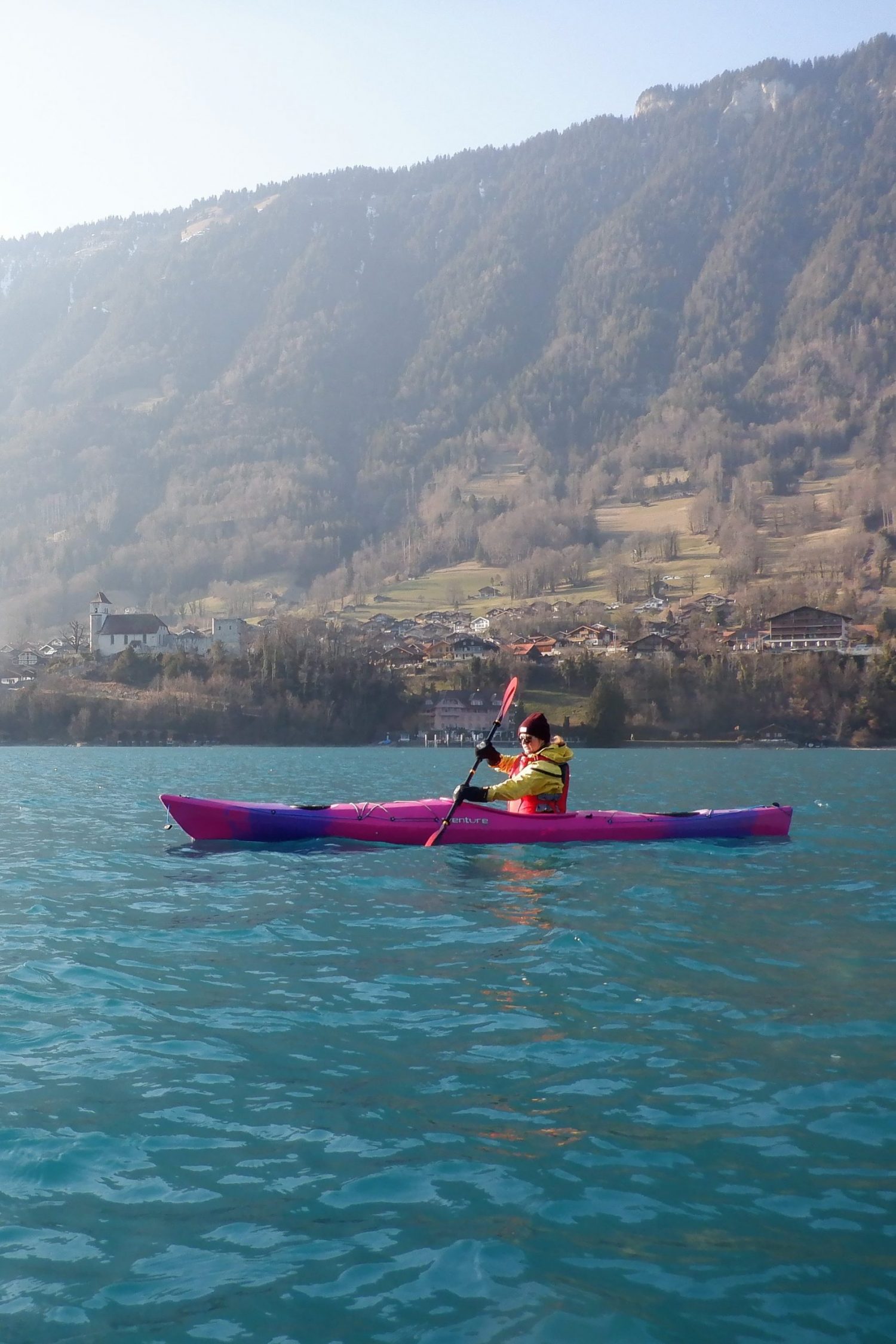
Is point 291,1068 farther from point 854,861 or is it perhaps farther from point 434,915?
point 854,861

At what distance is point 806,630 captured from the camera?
441 feet

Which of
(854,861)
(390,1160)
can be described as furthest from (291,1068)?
(854,861)

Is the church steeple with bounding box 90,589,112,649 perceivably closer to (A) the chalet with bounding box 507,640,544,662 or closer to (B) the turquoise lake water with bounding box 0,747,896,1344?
(A) the chalet with bounding box 507,640,544,662

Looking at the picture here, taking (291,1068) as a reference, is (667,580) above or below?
above

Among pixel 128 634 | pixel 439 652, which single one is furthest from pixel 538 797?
pixel 128 634

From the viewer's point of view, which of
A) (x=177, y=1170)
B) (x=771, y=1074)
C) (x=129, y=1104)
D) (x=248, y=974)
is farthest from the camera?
(x=248, y=974)

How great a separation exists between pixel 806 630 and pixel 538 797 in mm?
119864

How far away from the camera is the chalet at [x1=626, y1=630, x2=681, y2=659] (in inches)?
4934

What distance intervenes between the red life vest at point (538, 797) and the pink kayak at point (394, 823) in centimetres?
25

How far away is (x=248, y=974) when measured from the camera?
463 inches

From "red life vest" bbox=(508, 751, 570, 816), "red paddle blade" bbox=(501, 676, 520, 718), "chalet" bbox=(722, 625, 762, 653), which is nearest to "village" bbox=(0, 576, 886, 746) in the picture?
"chalet" bbox=(722, 625, 762, 653)

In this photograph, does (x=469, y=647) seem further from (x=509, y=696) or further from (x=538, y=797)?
(x=538, y=797)

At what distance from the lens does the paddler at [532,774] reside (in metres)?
20.1

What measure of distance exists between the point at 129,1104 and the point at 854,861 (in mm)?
16400
